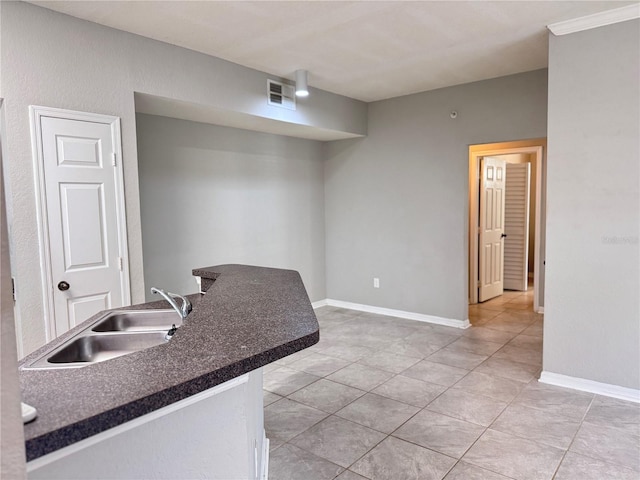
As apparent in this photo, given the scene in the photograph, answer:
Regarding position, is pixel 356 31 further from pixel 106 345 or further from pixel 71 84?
pixel 106 345

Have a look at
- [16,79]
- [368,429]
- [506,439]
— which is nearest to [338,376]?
[368,429]

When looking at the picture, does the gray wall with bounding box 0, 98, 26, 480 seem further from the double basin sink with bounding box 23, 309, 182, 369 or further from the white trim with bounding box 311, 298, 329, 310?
the white trim with bounding box 311, 298, 329, 310

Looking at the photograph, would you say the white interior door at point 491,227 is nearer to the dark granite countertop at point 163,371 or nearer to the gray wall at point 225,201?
the gray wall at point 225,201

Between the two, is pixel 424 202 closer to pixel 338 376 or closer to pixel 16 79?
pixel 338 376

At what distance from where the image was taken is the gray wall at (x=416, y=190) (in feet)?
14.1

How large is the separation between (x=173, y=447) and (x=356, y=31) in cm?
286

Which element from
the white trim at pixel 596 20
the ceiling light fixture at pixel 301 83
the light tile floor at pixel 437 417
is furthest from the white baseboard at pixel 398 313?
the white trim at pixel 596 20

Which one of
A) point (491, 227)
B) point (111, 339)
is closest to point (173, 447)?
point (111, 339)

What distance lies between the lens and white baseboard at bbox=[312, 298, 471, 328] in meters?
4.75

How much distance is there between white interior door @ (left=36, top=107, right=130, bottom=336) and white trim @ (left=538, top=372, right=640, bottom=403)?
10.5 ft

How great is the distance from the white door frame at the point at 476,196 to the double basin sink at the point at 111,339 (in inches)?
173

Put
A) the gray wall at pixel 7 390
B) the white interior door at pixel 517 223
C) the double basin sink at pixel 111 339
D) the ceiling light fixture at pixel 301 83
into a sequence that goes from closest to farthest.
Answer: the gray wall at pixel 7 390
the double basin sink at pixel 111 339
the ceiling light fixture at pixel 301 83
the white interior door at pixel 517 223

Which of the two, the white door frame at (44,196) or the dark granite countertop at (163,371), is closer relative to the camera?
the dark granite countertop at (163,371)

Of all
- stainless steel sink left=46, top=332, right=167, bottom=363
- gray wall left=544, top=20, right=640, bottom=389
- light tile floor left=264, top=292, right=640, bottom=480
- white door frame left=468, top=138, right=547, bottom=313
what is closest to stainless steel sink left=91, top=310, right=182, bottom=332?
stainless steel sink left=46, top=332, right=167, bottom=363
